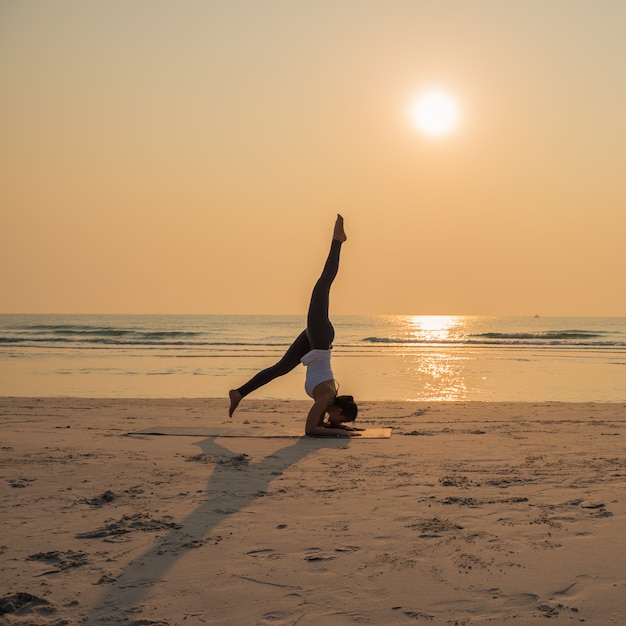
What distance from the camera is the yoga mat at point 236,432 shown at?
8.27m

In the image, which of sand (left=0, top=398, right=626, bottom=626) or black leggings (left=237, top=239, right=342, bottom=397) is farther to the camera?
black leggings (left=237, top=239, right=342, bottom=397)

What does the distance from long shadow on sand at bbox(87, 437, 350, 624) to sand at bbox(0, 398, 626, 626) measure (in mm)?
15

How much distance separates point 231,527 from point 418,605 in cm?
150

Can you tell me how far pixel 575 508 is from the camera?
478cm

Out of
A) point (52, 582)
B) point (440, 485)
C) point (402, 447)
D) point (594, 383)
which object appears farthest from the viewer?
point (594, 383)

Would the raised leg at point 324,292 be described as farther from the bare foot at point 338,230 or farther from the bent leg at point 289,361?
the bent leg at point 289,361

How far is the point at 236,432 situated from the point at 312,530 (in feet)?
13.9

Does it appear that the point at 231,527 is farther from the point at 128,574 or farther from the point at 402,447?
the point at 402,447

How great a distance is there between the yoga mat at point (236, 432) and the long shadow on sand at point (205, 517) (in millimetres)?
400

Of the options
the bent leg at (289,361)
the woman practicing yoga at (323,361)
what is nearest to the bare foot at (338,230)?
→ the woman practicing yoga at (323,361)

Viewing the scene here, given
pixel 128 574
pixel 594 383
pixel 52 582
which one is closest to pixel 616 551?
pixel 128 574

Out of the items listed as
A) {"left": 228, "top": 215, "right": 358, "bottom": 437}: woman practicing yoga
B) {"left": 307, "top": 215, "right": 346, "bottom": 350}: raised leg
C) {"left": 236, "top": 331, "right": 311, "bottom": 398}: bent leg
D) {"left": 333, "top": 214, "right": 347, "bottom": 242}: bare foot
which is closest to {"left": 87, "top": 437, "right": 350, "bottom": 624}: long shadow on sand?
{"left": 228, "top": 215, "right": 358, "bottom": 437}: woman practicing yoga

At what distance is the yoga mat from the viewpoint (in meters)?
8.27

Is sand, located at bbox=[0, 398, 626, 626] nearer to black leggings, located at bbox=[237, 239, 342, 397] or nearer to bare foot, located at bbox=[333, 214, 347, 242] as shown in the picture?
black leggings, located at bbox=[237, 239, 342, 397]
